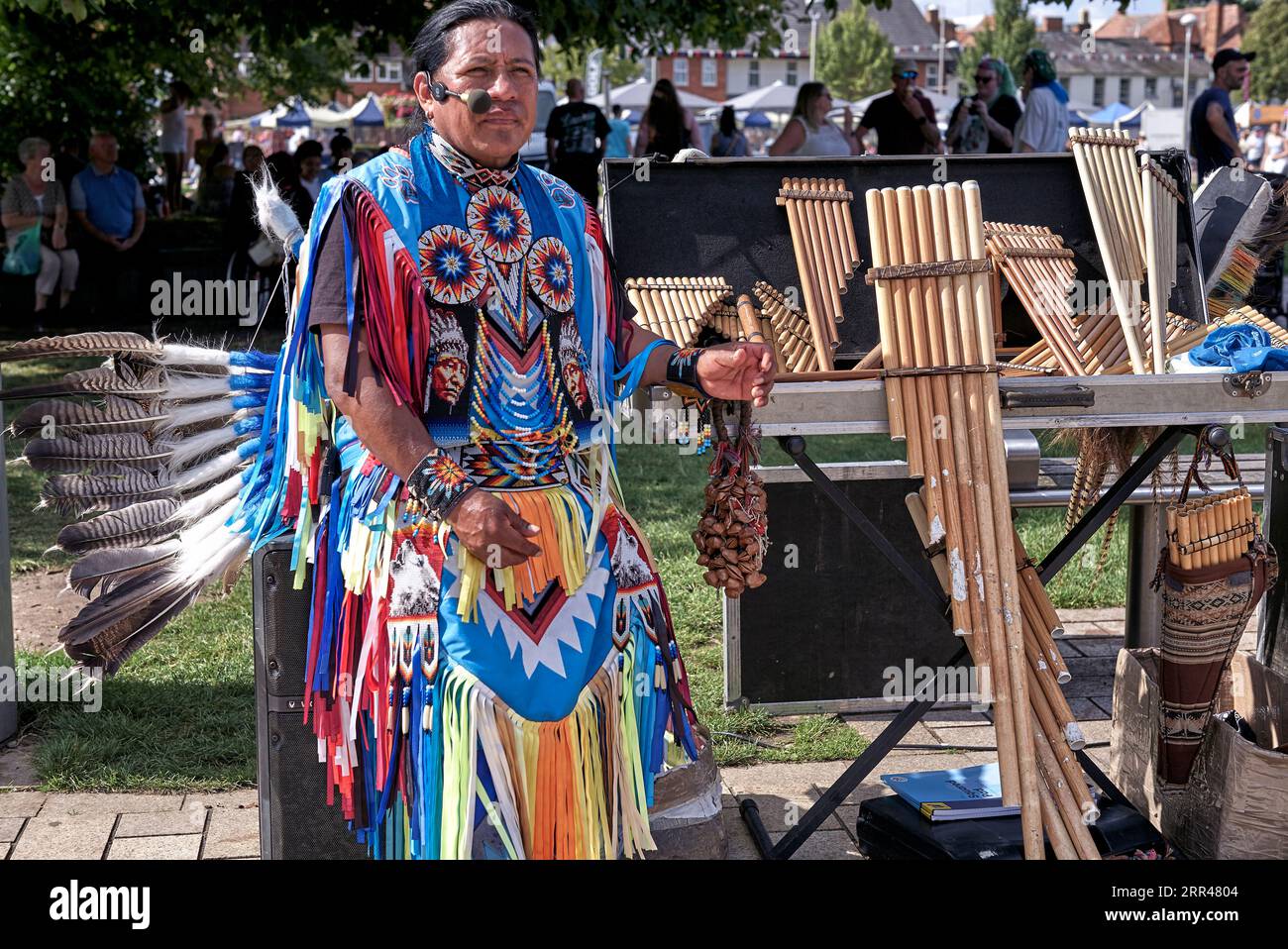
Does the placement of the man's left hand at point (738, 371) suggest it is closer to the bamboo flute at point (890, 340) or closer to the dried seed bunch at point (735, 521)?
the dried seed bunch at point (735, 521)

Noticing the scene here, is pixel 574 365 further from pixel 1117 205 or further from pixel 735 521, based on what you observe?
pixel 1117 205

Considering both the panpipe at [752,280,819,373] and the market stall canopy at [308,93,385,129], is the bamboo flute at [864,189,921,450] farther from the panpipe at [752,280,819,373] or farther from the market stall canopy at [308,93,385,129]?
the market stall canopy at [308,93,385,129]

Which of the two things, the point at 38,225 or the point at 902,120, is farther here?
the point at 902,120

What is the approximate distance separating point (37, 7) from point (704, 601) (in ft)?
13.2

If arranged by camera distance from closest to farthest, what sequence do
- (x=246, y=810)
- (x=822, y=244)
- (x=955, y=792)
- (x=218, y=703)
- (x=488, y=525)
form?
(x=488, y=525) < (x=955, y=792) < (x=822, y=244) < (x=246, y=810) < (x=218, y=703)

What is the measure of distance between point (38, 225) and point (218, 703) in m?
6.91

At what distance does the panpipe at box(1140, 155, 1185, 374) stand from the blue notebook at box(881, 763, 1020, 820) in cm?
101

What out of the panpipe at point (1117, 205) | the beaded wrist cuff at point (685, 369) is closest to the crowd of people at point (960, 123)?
the panpipe at point (1117, 205)

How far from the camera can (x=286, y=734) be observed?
281 cm

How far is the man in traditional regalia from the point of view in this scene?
2.22 m

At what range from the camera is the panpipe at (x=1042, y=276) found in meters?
3.12

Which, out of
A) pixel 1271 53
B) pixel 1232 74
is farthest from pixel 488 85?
pixel 1271 53

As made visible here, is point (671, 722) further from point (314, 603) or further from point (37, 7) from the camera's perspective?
point (37, 7)
